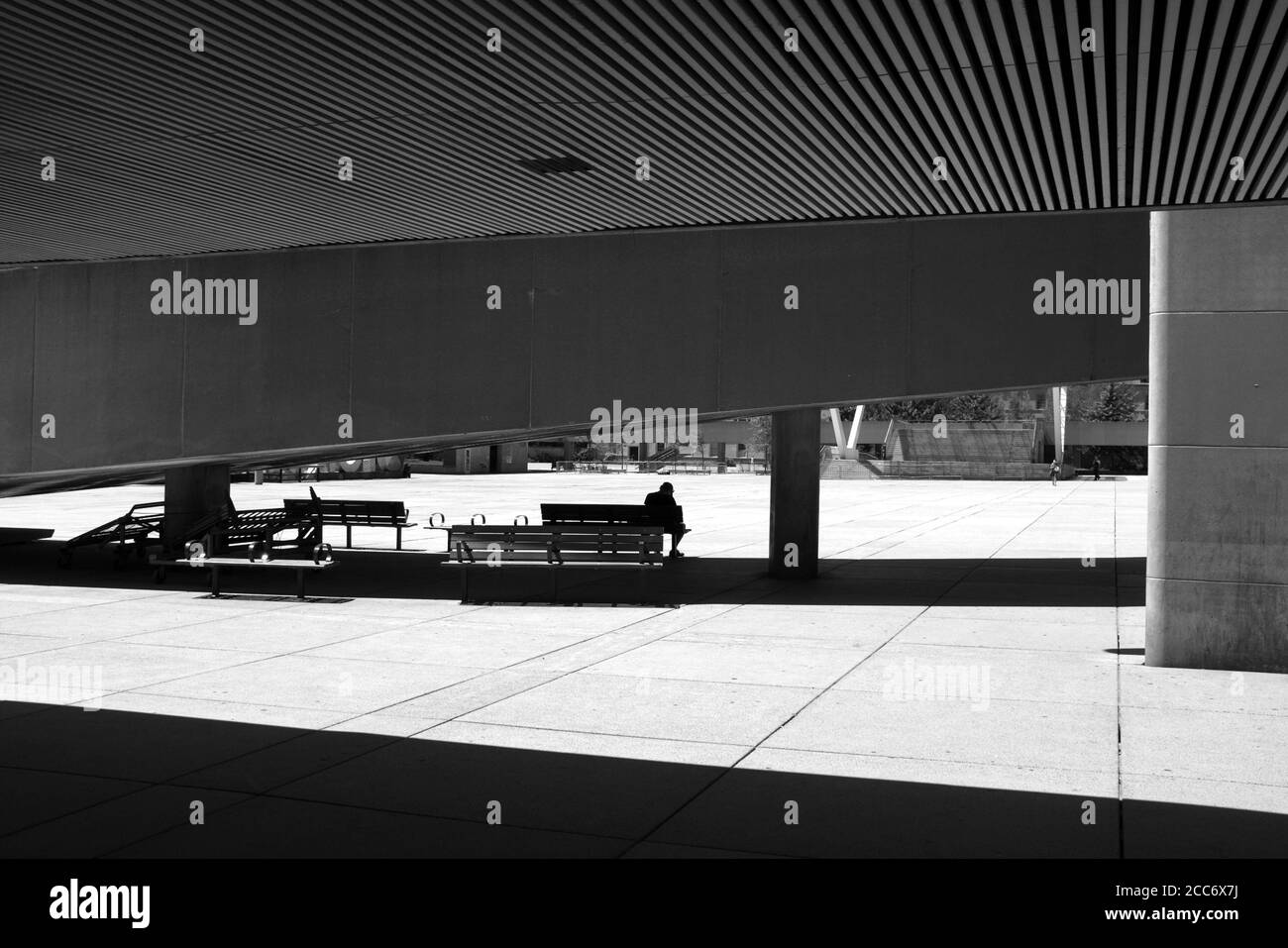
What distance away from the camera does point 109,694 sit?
28.0 ft

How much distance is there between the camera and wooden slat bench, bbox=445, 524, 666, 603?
14.0 meters

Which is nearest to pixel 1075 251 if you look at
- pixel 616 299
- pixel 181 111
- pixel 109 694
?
pixel 616 299

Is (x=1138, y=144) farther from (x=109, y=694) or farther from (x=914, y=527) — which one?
(x=914, y=527)

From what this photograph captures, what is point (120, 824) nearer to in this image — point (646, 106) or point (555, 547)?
point (646, 106)

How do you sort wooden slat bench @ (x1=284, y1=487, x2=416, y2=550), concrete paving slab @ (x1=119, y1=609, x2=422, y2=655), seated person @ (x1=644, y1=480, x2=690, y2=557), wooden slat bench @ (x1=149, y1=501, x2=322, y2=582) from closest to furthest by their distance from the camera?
1. concrete paving slab @ (x1=119, y1=609, x2=422, y2=655)
2. wooden slat bench @ (x1=149, y1=501, x2=322, y2=582)
3. seated person @ (x1=644, y1=480, x2=690, y2=557)
4. wooden slat bench @ (x1=284, y1=487, x2=416, y2=550)

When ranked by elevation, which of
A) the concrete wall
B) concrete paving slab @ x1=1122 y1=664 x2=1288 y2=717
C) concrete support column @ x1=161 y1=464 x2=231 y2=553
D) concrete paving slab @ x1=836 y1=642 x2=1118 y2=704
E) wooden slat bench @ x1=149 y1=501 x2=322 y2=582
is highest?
the concrete wall

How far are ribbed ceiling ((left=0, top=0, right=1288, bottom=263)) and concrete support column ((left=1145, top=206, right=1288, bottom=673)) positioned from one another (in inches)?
27.0

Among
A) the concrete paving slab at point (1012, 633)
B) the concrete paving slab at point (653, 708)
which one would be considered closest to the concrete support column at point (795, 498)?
the concrete paving slab at point (1012, 633)

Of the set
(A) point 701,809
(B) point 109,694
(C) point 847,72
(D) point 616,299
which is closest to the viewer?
(A) point 701,809

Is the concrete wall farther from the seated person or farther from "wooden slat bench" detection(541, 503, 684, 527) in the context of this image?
the seated person

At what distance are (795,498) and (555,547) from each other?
3.99m

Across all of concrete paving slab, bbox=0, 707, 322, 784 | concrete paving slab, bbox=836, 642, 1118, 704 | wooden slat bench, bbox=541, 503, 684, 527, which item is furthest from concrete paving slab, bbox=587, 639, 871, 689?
wooden slat bench, bbox=541, 503, 684, 527

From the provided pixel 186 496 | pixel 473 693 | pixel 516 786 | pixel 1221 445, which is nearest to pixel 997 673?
pixel 1221 445

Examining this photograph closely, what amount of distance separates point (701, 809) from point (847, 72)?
13.6 ft
